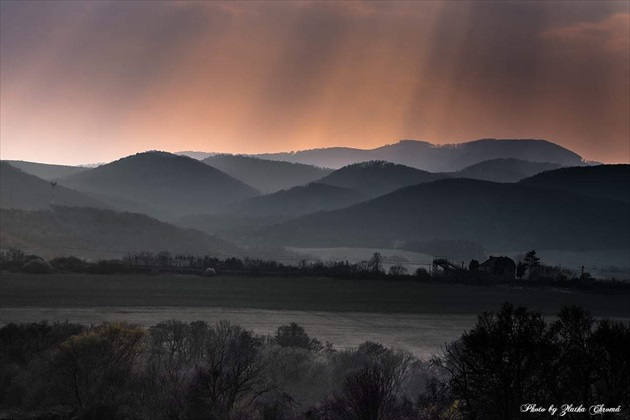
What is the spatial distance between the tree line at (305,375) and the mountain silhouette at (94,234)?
245 feet

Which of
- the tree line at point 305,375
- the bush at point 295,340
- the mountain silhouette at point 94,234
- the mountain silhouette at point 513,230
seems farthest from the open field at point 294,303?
the mountain silhouette at point 513,230

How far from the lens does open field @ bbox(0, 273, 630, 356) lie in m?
46.4

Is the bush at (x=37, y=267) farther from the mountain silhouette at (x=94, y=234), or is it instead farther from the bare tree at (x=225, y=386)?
the mountain silhouette at (x=94, y=234)

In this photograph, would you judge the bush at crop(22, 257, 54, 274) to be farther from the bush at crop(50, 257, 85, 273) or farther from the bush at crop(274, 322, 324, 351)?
the bush at crop(274, 322, 324, 351)

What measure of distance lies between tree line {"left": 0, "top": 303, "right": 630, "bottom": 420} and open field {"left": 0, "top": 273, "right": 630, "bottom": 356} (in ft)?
33.5

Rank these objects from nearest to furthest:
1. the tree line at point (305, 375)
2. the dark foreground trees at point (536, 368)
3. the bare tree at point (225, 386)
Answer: the dark foreground trees at point (536, 368) < the tree line at point (305, 375) < the bare tree at point (225, 386)

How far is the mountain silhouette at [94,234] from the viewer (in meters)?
112

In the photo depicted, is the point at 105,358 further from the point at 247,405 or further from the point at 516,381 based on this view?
the point at 516,381

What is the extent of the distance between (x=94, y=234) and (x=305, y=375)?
4397 inches

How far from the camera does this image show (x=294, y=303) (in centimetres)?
5781

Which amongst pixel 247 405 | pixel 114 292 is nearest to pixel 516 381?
pixel 247 405

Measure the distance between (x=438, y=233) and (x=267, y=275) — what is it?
125 m

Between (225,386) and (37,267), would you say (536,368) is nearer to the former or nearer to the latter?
(225,386)

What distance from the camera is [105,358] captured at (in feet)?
92.2
